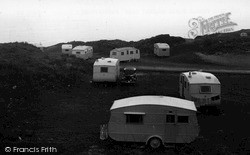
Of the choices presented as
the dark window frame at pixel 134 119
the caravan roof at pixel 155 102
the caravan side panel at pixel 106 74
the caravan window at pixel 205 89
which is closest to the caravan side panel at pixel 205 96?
the caravan window at pixel 205 89

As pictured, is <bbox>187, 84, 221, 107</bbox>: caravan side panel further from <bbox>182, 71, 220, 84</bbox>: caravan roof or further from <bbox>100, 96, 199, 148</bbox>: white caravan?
<bbox>100, 96, 199, 148</bbox>: white caravan

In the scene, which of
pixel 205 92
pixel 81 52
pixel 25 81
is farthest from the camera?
pixel 81 52

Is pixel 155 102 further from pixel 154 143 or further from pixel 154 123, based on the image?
pixel 154 143

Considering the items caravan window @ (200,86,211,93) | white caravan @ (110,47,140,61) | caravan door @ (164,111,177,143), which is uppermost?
white caravan @ (110,47,140,61)

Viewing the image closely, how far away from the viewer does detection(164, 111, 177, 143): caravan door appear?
667 inches

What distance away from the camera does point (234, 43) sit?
5991cm

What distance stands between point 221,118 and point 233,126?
5.51 feet

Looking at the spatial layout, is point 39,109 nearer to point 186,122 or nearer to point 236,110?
point 186,122

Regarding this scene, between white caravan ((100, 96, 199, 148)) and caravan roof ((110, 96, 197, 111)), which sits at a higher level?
caravan roof ((110, 96, 197, 111))

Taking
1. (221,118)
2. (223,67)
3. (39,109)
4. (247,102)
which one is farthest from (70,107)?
(223,67)

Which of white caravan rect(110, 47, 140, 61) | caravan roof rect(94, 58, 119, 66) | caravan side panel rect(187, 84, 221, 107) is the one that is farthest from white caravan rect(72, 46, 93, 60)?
caravan side panel rect(187, 84, 221, 107)

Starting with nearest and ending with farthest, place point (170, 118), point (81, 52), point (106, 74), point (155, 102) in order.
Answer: point (170, 118) → point (155, 102) → point (106, 74) → point (81, 52)

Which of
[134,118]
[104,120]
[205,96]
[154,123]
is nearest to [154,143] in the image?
[154,123]

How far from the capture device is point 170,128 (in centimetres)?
1705
